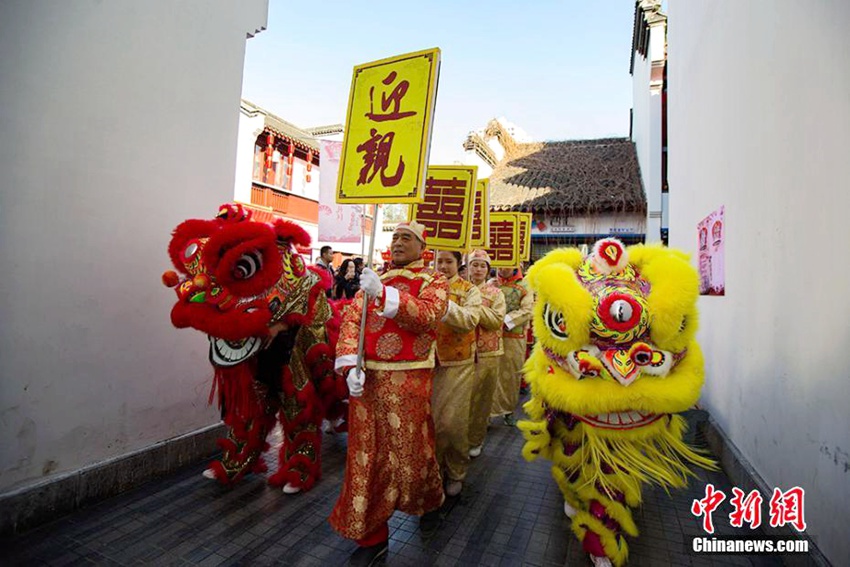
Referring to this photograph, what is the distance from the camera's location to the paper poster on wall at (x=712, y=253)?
14.0 ft

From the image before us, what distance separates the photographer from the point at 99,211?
311 centimetres

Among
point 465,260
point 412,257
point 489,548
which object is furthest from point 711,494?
point 465,260

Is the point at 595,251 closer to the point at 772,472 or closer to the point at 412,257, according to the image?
the point at 412,257

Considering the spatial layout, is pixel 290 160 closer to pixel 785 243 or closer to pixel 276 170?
pixel 276 170

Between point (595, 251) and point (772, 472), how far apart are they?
1886 mm

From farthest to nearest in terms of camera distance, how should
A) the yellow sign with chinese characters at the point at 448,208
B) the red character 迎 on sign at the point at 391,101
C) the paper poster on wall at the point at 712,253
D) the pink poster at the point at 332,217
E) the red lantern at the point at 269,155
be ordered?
the red lantern at the point at 269,155, the pink poster at the point at 332,217, the paper poster on wall at the point at 712,253, the yellow sign with chinese characters at the point at 448,208, the red character 迎 on sign at the point at 391,101

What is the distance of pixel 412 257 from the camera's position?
297cm

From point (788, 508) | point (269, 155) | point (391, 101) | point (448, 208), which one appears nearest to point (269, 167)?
point (269, 155)

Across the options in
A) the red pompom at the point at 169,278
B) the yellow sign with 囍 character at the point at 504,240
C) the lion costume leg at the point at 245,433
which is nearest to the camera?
the red pompom at the point at 169,278

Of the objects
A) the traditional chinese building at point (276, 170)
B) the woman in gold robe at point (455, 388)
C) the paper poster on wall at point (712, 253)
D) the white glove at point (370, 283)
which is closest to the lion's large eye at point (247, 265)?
the white glove at point (370, 283)

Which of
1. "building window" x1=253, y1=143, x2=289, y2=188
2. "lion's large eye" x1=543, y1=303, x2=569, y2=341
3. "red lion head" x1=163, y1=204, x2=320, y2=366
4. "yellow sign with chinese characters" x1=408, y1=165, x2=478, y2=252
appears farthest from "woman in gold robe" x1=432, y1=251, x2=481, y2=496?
"building window" x1=253, y1=143, x2=289, y2=188

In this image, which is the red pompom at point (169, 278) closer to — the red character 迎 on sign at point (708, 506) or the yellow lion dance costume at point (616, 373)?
the yellow lion dance costume at point (616, 373)

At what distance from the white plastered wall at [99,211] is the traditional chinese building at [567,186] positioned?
24.4 feet

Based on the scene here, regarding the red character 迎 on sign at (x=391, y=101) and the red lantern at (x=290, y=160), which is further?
the red lantern at (x=290, y=160)
